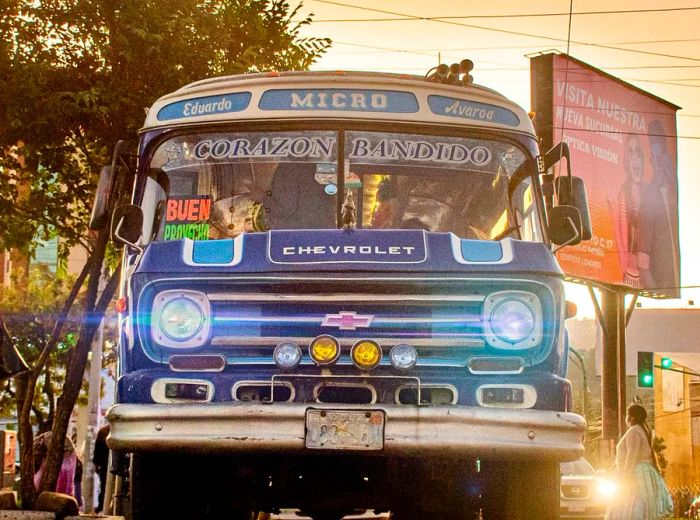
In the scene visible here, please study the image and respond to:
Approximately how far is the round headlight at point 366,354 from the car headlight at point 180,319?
77 cm

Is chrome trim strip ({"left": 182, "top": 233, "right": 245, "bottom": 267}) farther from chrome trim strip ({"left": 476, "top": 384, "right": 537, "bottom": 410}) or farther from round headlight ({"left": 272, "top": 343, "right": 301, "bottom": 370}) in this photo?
chrome trim strip ({"left": 476, "top": 384, "right": 537, "bottom": 410})

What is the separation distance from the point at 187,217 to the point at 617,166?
25.0 metres

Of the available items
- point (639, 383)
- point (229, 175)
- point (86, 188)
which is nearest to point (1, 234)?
point (86, 188)

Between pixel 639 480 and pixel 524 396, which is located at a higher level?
pixel 524 396

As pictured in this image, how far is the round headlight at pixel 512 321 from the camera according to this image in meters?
6.38

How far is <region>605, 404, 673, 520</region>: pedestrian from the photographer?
11.8m

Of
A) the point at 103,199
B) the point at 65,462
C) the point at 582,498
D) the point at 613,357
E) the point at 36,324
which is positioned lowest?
the point at 582,498

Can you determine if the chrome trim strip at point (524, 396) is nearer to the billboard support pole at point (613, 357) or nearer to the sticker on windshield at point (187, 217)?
the sticker on windshield at point (187, 217)

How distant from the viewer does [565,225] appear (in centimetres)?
755

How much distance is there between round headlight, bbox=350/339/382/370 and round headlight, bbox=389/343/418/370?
0.07m

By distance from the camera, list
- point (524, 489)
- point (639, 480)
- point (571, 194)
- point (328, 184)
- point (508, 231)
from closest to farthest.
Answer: point (524, 489)
point (328, 184)
point (508, 231)
point (571, 194)
point (639, 480)

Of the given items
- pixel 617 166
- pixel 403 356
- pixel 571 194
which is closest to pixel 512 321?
pixel 403 356

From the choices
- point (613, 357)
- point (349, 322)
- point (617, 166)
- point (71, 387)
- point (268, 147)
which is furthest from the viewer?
point (613, 357)

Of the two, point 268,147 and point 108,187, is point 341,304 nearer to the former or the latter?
point 268,147
